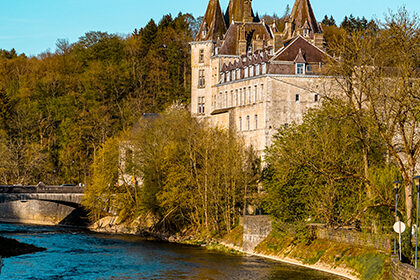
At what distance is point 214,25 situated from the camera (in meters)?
104

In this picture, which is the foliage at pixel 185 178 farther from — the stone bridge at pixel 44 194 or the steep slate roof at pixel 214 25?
the steep slate roof at pixel 214 25

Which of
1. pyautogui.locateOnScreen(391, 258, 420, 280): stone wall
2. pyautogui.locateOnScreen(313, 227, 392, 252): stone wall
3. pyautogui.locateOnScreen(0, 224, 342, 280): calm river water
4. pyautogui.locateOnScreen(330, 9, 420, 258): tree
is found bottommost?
pyautogui.locateOnScreen(0, 224, 342, 280): calm river water

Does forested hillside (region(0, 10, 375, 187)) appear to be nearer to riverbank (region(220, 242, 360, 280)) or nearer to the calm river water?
the calm river water

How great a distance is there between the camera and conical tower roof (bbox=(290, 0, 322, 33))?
93.9 m

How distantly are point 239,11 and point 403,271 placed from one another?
7176 centimetres

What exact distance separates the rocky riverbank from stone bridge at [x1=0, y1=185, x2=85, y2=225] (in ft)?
82.2

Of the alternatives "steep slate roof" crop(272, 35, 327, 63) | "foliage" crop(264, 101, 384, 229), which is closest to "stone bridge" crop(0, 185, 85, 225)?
"steep slate roof" crop(272, 35, 327, 63)

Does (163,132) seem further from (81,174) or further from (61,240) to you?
(81,174)

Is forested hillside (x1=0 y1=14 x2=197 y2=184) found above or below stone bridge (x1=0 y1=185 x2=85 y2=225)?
above

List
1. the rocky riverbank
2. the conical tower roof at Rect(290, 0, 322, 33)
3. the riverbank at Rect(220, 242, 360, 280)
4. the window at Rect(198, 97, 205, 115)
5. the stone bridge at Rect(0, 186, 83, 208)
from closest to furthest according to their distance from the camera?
the riverbank at Rect(220, 242, 360, 280) → the rocky riverbank → the stone bridge at Rect(0, 186, 83, 208) → the conical tower roof at Rect(290, 0, 322, 33) → the window at Rect(198, 97, 205, 115)

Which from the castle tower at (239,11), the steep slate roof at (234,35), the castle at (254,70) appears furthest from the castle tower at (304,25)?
the castle tower at (239,11)

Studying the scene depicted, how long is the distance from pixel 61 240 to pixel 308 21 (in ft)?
136

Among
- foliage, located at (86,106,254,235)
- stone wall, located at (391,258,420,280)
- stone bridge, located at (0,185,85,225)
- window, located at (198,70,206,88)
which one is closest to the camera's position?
stone wall, located at (391,258,420,280)

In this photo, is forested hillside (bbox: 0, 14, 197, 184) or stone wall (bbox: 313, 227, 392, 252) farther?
forested hillside (bbox: 0, 14, 197, 184)
